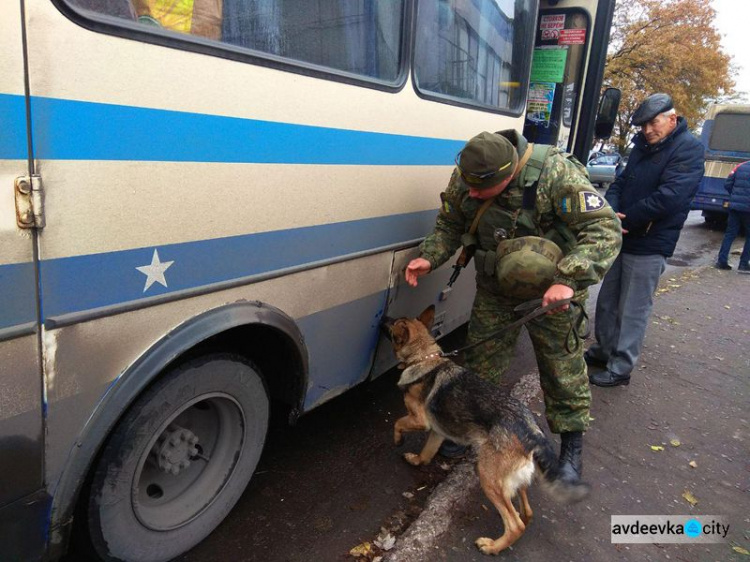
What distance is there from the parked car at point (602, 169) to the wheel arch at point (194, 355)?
57.9 feet

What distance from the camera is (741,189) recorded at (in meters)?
8.02

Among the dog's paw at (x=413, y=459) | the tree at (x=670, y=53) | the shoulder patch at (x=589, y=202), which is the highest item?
the tree at (x=670, y=53)

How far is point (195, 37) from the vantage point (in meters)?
1.59

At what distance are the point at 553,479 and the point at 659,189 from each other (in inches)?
89.4

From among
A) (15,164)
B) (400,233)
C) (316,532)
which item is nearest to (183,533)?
(316,532)

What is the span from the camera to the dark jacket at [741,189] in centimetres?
791

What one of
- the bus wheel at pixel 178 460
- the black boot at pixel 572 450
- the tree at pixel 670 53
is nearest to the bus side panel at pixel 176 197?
the bus wheel at pixel 178 460

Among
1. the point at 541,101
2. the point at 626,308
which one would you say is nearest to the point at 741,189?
the point at 541,101

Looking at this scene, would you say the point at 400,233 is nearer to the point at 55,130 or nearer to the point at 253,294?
the point at 253,294

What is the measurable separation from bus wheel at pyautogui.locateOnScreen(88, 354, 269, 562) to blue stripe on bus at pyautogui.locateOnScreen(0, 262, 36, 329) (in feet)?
1.70

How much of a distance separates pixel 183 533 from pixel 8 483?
827 mm

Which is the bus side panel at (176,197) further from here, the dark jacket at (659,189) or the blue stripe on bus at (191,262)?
the dark jacket at (659,189)

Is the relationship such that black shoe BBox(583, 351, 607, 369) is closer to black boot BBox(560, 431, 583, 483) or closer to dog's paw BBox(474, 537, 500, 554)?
black boot BBox(560, 431, 583, 483)

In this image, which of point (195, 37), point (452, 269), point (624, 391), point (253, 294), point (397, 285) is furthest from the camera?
point (624, 391)
